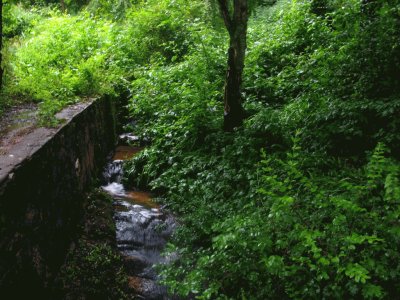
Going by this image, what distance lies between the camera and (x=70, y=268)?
14.7 ft

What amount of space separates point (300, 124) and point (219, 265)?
266 cm

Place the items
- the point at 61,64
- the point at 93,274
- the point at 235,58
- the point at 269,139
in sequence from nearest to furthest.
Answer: the point at 93,274 < the point at 269,139 < the point at 235,58 < the point at 61,64

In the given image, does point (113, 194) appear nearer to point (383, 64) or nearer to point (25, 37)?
point (383, 64)

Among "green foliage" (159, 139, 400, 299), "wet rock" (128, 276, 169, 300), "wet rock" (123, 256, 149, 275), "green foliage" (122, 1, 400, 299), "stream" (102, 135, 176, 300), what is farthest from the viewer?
"wet rock" (123, 256, 149, 275)

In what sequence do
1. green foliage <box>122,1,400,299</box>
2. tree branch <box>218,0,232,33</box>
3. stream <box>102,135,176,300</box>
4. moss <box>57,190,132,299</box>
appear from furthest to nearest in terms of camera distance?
tree branch <box>218,0,232,33</box> → stream <box>102,135,176,300</box> → moss <box>57,190,132,299</box> → green foliage <box>122,1,400,299</box>

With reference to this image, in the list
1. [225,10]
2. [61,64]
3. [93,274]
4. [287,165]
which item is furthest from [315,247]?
[61,64]

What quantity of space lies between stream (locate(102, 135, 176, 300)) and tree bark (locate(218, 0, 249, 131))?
2.01m

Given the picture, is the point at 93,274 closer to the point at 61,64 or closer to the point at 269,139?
the point at 269,139

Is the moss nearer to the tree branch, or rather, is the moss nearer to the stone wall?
the stone wall

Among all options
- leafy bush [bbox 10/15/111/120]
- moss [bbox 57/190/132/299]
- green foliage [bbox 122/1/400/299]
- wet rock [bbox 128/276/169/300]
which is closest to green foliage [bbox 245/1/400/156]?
green foliage [bbox 122/1/400/299]

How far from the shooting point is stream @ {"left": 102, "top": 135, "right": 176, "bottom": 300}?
4754 mm

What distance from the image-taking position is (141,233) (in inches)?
223

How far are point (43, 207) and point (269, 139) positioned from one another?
343cm

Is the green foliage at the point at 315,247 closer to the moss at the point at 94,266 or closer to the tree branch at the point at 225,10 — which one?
the moss at the point at 94,266
